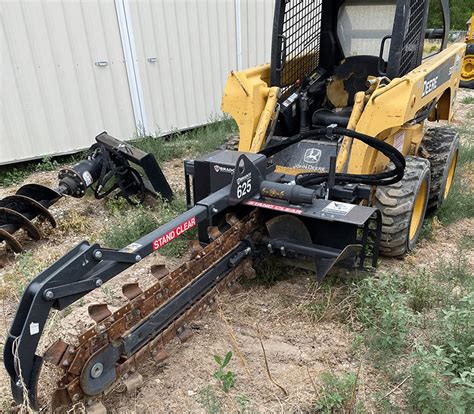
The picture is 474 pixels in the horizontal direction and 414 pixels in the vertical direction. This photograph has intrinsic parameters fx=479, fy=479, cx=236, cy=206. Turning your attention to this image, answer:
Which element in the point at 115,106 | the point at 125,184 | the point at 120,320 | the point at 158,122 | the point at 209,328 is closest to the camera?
the point at 120,320

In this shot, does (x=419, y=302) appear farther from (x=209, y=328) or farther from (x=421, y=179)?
(x=209, y=328)

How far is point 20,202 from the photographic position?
430 centimetres

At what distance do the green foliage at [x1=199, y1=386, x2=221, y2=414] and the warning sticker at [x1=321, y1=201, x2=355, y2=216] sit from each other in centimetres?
123

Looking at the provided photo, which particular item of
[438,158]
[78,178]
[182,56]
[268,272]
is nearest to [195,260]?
[268,272]

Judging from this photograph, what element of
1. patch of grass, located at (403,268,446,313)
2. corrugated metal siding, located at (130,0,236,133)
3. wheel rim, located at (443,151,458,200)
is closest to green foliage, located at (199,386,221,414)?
patch of grass, located at (403,268,446,313)

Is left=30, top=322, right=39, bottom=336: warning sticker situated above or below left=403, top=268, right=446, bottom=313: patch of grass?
above

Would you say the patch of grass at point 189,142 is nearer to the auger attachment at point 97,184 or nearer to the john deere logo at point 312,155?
the auger attachment at point 97,184

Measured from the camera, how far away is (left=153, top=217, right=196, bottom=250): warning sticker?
7.90ft

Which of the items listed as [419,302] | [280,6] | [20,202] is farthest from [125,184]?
Answer: [419,302]

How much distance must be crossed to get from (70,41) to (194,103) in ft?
7.72

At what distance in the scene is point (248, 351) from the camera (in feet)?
9.32

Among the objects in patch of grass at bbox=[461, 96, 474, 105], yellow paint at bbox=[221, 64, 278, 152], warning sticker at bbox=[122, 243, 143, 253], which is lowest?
patch of grass at bbox=[461, 96, 474, 105]

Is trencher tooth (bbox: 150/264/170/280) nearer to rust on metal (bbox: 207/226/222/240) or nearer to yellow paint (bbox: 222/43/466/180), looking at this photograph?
rust on metal (bbox: 207/226/222/240)

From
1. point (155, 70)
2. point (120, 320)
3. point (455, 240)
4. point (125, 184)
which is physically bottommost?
point (455, 240)
